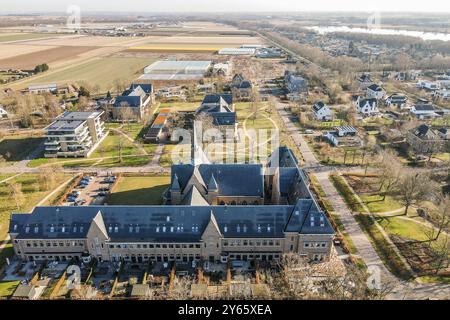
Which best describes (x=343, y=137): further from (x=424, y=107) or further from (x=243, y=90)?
(x=243, y=90)

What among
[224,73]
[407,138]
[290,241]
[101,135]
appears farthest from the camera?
[224,73]

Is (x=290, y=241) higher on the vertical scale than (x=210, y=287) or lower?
higher

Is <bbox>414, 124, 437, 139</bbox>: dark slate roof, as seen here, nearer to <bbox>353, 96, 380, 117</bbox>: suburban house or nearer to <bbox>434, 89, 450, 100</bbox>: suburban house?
<bbox>353, 96, 380, 117</bbox>: suburban house

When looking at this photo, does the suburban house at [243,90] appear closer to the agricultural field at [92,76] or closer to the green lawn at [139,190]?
the agricultural field at [92,76]

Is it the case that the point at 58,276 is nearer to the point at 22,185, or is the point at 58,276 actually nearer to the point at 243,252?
the point at 243,252

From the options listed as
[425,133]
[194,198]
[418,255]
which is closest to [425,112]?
[425,133]

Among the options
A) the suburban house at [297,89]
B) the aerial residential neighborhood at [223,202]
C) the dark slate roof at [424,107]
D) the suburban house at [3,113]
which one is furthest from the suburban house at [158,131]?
the dark slate roof at [424,107]
